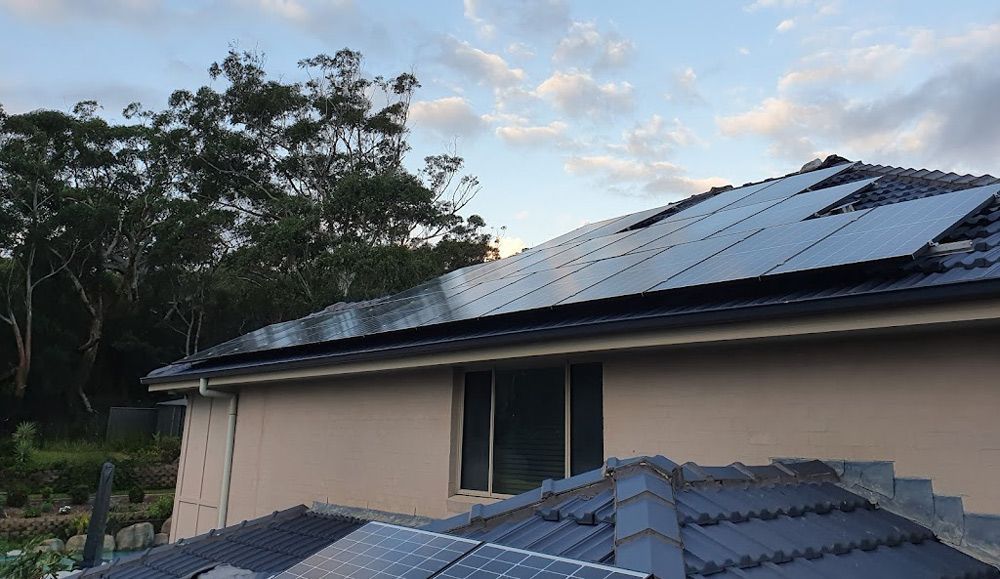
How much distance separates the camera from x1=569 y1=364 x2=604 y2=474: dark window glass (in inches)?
263

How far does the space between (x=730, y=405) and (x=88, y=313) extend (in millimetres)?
41397

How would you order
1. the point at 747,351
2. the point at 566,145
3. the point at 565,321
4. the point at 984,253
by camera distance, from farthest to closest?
the point at 566,145 < the point at 565,321 < the point at 747,351 < the point at 984,253

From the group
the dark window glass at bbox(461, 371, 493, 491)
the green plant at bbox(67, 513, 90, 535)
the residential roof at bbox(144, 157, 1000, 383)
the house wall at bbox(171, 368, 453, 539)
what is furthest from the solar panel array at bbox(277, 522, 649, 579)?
the green plant at bbox(67, 513, 90, 535)

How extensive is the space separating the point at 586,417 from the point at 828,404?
238cm

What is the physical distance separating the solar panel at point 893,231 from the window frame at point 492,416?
233 cm

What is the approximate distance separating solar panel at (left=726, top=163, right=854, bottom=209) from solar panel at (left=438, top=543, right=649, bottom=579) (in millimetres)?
7741

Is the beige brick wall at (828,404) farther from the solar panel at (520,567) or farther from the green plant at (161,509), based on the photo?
the green plant at (161,509)

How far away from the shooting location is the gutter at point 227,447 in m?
11.2

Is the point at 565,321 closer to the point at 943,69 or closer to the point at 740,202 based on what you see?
the point at 740,202

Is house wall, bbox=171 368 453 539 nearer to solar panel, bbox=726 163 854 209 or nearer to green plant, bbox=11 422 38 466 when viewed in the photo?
solar panel, bbox=726 163 854 209

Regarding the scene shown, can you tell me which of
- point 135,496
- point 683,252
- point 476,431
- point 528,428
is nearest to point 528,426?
point 528,428

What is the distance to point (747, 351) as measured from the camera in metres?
5.69

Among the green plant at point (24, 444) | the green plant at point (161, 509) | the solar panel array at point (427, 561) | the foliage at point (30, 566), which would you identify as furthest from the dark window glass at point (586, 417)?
the green plant at point (24, 444)

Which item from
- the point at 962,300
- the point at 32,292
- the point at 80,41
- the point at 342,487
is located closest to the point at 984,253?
the point at 962,300
